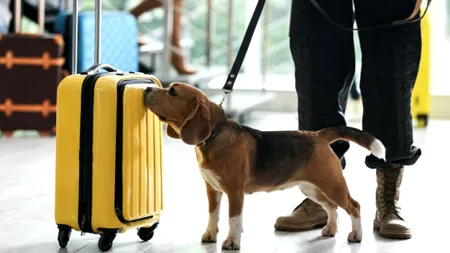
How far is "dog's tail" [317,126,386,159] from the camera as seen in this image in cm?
227

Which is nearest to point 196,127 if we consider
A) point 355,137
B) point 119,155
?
point 119,155

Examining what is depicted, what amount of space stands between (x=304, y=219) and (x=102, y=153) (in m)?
0.68

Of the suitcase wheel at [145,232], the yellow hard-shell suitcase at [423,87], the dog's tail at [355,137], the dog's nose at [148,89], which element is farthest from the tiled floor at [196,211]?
the yellow hard-shell suitcase at [423,87]

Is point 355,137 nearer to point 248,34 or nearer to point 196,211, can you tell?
point 248,34

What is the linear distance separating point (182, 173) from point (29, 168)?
0.62 metres

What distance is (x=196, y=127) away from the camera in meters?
2.14

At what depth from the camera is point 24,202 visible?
9.51ft

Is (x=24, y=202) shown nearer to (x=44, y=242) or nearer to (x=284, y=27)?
(x=44, y=242)

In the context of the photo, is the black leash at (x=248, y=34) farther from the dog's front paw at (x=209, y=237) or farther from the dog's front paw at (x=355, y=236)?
the dog's front paw at (x=355, y=236)

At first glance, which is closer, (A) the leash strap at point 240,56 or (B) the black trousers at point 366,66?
(A) the leash strap at point 240,56

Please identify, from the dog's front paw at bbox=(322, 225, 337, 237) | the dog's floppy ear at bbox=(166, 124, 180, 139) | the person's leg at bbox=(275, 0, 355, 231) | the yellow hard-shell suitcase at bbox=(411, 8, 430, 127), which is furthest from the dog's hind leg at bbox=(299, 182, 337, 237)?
the yellow hard-shell suitcase at bbox=(411, 8, 430, 127)

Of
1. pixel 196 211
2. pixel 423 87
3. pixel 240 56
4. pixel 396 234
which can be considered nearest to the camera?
pixel 240 56

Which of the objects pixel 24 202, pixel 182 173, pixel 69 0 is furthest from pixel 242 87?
pixel 24 202

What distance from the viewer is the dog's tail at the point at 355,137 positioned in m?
2.27
